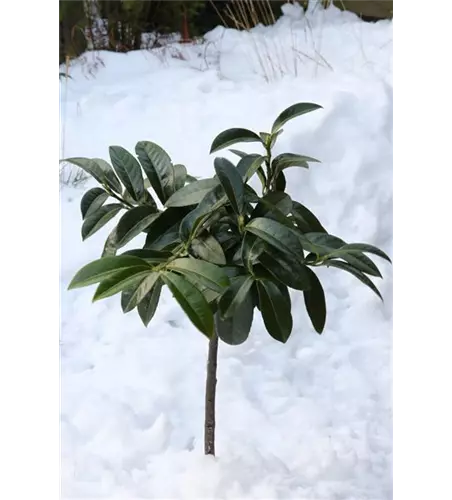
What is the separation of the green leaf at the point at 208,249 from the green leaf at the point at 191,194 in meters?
0.04

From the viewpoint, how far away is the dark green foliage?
1.68 feet

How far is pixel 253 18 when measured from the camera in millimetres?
1854

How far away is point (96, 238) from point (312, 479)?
2.59 feet

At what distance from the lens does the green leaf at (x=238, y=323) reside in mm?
578

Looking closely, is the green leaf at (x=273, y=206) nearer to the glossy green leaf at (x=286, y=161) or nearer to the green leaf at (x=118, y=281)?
the glossy green leaf at (x=286, y=161)

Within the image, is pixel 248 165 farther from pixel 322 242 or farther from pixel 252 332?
pixel 252 332

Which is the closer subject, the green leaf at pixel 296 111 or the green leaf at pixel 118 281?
the green leaf at pixel 118 281

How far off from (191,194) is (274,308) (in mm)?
159

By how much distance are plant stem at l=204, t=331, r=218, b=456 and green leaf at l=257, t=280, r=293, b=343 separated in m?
0.15

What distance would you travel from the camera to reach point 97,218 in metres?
0.70

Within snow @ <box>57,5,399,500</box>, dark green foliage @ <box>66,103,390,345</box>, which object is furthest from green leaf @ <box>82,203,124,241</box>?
snow @ <box>57,5,399,500</box>

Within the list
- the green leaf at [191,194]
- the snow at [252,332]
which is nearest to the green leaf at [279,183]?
the green leaf at [191,194]

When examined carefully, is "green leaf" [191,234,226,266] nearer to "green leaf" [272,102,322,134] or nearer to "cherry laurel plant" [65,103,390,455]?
"cherry laurel plant" [65,103,390,455]
